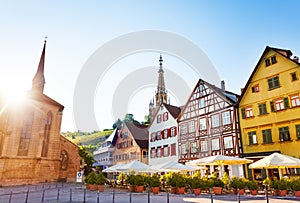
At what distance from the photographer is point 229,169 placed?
2272 centimetres

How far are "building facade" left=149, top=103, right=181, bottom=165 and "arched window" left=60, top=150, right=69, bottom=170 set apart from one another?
40.9ft

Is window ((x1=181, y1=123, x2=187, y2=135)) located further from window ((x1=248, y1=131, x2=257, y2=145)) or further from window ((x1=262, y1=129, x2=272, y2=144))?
window ((x1=262, y1=129, x2=272, y2=144))

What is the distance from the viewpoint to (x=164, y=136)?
32625 mm

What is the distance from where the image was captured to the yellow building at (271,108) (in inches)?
745

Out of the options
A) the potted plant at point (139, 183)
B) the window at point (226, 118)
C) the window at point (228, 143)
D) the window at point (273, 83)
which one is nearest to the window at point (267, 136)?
the window at point (228, 143)

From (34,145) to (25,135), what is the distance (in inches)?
66.9

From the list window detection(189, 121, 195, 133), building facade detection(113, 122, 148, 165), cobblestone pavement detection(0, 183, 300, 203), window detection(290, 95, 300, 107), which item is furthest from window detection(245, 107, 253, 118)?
building facade detection(113, 122, 148, 165)

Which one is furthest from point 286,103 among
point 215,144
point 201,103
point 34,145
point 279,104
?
point 34,145

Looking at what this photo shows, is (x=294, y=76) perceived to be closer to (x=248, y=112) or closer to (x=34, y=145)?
(x=248, y=112)

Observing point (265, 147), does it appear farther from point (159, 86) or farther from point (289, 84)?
point (159, 86)

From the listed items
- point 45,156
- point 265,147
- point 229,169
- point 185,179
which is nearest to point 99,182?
point 185,179

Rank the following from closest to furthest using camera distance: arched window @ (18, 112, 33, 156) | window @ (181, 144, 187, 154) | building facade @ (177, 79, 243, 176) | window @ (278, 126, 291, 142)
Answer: window @ (278, 126, 291, 142) → building facade @ (177, 79, 243, 176) → window @ (181, 144, 187, 154) → arched window @ (18, 112, 33, 156)

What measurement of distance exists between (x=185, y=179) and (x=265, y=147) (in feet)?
30.2

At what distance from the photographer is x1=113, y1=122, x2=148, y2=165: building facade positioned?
37.5m
